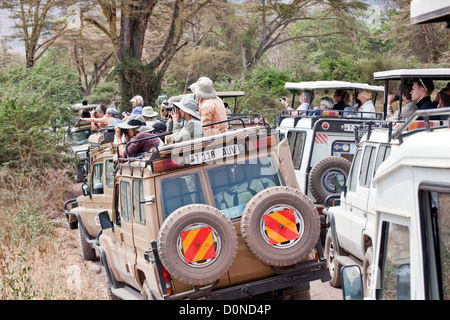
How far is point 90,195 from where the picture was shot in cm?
1099

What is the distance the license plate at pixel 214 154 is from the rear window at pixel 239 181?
10 cm

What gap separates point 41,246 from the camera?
34.7 feet

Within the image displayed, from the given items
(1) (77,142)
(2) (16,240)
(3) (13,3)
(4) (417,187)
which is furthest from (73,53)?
(4) (417,187)

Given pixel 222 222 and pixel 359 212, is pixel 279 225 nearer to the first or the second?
pixel 222 222

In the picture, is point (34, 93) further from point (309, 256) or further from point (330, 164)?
point (309, 256)

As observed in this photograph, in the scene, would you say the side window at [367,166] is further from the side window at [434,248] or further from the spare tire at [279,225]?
the side window at [434,248]

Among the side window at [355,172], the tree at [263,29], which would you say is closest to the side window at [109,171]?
the side window at [355,172]

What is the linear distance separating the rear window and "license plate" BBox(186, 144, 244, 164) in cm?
10

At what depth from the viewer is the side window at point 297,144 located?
1160 centimetres

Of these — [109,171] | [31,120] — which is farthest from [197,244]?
[31,120]

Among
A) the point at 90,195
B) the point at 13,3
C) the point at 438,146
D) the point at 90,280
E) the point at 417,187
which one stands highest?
the point at 13,3

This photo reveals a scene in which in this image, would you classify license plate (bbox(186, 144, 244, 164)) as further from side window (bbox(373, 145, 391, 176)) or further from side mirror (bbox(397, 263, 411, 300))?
side mirror (bbox(397, 263, 411, 300))

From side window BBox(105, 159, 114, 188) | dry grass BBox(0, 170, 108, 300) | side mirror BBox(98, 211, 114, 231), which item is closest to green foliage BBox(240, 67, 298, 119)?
dry grass BBox(0, 170, 108, 300)

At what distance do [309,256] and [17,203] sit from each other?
28.3ft
